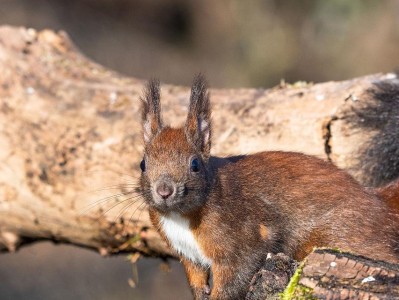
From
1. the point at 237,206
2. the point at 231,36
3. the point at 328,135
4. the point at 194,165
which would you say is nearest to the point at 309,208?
the point at 237,206

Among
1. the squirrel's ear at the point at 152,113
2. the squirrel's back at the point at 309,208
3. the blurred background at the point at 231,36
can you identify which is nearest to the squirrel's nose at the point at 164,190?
the squirrel's back at the point at 309,208

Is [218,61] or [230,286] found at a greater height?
[218,61]

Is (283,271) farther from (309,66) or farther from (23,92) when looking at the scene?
(309,66)

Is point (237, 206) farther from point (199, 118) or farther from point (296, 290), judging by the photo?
point (296, 290)

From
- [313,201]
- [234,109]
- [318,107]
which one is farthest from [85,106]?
[313,201]

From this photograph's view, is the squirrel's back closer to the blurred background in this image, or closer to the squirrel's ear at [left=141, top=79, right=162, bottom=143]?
the squirrel's ear at [left=141, top=79, right=162, bottom=143]

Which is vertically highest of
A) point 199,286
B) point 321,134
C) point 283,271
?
point 321,134
